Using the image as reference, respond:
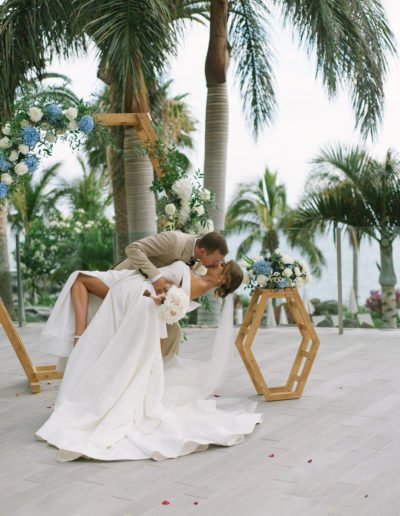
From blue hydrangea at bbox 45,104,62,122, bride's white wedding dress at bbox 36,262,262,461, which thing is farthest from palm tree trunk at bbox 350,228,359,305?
blue hydrangea at bbox 45,104,62,122

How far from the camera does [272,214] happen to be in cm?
2081

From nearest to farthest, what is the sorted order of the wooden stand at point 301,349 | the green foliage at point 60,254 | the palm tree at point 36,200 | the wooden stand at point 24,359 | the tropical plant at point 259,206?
the wooden stand at point 301,349
the wooden stand at point 24,359
the green foliage at point 60,254
the tropical plant at point 259,206
the palm tree at point 36,200

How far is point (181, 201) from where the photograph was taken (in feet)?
20.6

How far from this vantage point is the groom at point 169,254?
4.88m

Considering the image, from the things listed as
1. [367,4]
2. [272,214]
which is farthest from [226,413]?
[272,214]

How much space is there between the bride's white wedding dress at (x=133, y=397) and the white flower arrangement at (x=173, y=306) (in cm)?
12

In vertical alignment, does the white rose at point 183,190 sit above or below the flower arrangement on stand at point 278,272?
above

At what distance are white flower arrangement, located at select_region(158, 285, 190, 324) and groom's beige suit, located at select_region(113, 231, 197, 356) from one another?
37cm

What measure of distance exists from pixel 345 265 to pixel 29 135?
→ 14.5 feet

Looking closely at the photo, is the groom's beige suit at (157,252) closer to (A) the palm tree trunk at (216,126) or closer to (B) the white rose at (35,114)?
(B) the white rose at (35,114)

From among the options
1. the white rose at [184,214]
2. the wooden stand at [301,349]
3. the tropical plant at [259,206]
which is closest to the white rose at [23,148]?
the white rose at [184,214]

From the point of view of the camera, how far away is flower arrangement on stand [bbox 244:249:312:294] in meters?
5.23

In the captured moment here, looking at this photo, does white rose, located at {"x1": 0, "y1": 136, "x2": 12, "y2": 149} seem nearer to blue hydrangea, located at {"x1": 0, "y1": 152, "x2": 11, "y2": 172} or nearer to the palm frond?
blue hydrangea, located at {"x1": 0, "y1": 152, "x2": 11, "y2": 172}

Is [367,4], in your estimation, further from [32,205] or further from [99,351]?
[32,205]
